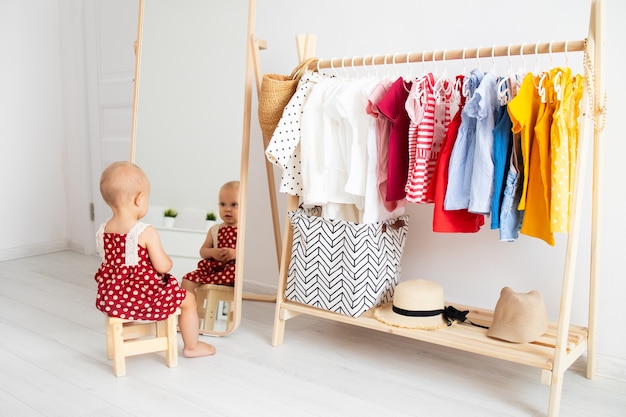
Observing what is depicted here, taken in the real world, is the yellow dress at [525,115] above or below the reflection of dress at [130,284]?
above

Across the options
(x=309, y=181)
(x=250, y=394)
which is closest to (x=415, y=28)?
(x=309, y=181)

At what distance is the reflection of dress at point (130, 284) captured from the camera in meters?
2.15

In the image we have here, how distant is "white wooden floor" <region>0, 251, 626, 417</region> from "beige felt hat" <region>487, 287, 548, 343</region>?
0.22 meters

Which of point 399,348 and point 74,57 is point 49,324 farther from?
point 74,57

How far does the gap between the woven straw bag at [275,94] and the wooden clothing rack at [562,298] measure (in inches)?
4.2

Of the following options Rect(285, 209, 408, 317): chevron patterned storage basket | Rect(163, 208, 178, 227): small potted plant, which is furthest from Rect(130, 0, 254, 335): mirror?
Rect(285, 209, 408, 317): chevron patterned storage basket

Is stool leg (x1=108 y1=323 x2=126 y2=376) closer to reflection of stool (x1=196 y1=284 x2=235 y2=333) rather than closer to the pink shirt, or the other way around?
reflection of stool (x1=196 y1=284 x2=235 y2=333)

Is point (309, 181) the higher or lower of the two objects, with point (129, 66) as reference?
lower

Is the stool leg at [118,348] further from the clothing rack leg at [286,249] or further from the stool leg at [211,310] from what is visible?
the clothing rack leg at [286,249]

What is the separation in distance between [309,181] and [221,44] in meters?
0.83

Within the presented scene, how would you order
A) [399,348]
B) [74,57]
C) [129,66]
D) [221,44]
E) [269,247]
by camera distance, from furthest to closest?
[74,57] → [129,66] → [269,247] → [221,44] → [399,348]

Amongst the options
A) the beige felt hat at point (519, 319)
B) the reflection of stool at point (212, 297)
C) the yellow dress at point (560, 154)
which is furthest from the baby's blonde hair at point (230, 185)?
the yellow dress at point (560, 154)

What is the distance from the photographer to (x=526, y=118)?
6.13ft

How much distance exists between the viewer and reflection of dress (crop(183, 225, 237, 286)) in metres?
2.68
